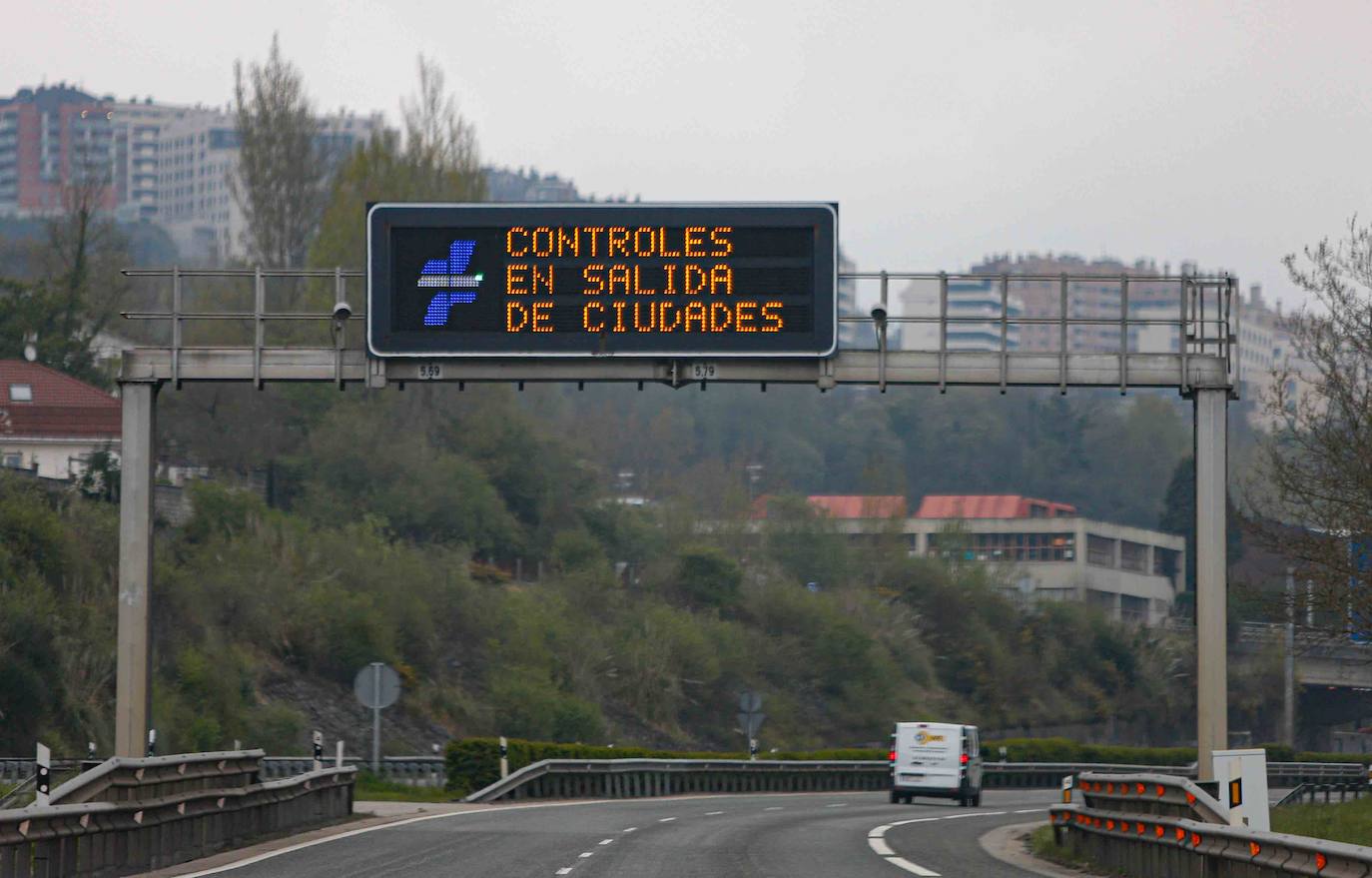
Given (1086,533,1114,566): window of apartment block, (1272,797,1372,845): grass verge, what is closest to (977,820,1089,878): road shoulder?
(1272,797,1372,845): grass verge

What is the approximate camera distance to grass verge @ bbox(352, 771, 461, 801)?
123 feet

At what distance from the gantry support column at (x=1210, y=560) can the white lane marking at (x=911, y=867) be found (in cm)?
677

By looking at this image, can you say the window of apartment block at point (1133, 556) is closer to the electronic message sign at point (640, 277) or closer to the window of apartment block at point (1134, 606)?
the window of apartment block at point (1134, 606)

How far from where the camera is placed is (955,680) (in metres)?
93.3

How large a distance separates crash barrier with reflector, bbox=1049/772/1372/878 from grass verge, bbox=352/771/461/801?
1677cm

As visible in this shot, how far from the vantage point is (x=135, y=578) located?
26203 mm

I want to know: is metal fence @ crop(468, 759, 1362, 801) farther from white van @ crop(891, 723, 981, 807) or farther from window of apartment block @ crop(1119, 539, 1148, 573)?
window of apartment block @ crop(1119, 539, 1148, 573)

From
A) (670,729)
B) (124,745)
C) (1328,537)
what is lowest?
(670,729)

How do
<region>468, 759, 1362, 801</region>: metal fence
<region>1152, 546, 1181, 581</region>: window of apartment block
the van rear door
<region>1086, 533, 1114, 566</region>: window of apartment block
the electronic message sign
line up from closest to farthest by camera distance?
the electronic message sign, <region>468, 759, 1362, 801</region>: metal fence, the van rear door, <region>1086, 533, 1114, 566</region>: window of apartment block, <region>1152, 546, 1181, 581</region>: window of apartment block

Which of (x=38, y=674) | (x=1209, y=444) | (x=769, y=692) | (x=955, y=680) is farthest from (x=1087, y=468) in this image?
(x=1209, y=444)

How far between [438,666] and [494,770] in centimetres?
2861

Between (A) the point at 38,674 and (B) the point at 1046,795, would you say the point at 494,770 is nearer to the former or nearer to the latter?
(A) the point at 38,674

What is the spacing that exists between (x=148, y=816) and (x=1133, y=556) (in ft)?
332

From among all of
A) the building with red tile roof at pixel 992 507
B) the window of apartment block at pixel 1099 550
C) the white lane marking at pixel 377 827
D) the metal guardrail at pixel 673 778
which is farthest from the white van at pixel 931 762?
the building with red tile roof at pixel 992 507
